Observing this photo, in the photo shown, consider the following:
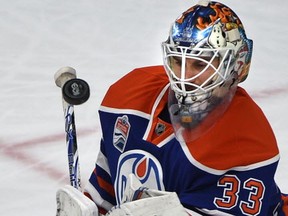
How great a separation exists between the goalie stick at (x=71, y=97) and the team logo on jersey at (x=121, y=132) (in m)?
0.11

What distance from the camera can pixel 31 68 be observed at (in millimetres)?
3686

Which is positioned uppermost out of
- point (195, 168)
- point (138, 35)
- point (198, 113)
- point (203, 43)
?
point (138, 35)

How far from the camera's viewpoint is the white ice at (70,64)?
2.87 metres

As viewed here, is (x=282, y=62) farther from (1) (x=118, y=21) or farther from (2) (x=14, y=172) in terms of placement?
(2) (x=14, y=172)

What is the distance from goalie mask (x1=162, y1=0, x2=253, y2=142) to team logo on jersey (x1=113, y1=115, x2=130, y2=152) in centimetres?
13

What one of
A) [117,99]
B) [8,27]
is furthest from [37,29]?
[117,99]

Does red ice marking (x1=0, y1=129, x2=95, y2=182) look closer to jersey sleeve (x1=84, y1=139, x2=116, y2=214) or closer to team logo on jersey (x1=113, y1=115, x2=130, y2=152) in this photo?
jersey sleeve (x1=84, y1=139, x2=116, y2=214)

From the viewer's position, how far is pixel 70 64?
12.3ft

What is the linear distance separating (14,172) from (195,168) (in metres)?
1.21

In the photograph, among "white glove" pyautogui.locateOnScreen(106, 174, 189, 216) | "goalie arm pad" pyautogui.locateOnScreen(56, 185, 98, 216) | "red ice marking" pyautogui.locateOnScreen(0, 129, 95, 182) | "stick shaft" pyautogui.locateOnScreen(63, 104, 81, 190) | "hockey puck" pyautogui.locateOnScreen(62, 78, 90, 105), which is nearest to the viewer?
"white glove" pyautogui.locateOnScreen(106, 174, 189, 216)

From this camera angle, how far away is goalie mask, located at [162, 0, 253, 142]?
178 cm

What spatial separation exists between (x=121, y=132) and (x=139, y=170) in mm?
117

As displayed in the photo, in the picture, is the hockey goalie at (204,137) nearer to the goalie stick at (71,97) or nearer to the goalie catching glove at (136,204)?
the goalie catching glove at (136,204)

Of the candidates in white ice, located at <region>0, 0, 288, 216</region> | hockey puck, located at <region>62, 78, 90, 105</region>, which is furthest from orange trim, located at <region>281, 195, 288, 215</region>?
white ice, located at <region>0, 0, 288, 216</region>
